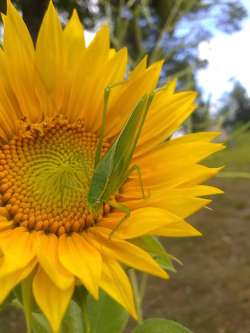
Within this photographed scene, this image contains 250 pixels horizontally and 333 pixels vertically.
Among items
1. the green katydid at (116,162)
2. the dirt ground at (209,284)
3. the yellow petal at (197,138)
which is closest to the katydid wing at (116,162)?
the green katydid at (116,162)

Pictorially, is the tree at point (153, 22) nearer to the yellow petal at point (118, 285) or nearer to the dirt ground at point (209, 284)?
the yellow petal at point (118, 285)

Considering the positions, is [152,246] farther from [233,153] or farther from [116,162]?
[233,153]

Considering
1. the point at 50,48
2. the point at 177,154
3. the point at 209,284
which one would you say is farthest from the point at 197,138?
the point at 209,284

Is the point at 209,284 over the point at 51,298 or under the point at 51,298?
under

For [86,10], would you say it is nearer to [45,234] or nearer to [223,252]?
[223,252]

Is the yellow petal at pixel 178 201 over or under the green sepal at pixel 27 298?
over

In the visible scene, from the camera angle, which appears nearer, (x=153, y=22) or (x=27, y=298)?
(x=27, y=298)

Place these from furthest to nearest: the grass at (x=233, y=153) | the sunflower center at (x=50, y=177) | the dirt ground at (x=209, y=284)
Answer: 1. the dirt ground at (x=209, y=284)
2. the grass at (x=233, y=153)
3. the sunflower center at (x=50, y=177)

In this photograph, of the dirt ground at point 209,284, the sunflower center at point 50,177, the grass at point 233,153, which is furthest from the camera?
the dirt ground at point 209,284
